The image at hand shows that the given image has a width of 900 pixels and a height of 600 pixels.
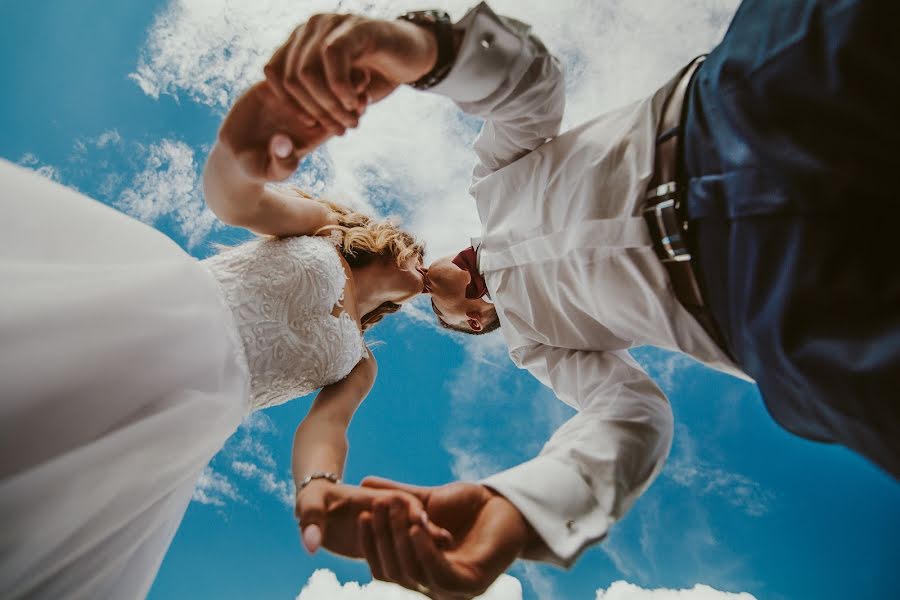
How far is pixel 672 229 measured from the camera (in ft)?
2.94

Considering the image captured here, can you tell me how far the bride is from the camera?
2.31 feet

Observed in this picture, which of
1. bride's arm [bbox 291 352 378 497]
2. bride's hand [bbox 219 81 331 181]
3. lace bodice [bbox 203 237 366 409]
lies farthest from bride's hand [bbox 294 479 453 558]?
lace bodice [bbox 203 237 366 409]

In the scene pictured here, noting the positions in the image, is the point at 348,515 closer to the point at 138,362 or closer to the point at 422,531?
the point at 422,531

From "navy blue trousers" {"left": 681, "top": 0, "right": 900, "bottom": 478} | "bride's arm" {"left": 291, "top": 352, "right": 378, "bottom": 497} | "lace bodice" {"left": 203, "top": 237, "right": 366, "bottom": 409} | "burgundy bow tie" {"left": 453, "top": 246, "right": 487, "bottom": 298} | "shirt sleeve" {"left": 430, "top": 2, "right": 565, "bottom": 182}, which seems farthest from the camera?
"burgundy bow tie" {"left": 453, "top": 246, "right": 487, "bottom": 298}

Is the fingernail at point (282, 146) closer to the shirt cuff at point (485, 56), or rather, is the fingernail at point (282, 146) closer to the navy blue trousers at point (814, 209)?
the shirt cuff at point (485, 56)

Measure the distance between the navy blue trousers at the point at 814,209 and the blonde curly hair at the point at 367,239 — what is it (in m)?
1.37

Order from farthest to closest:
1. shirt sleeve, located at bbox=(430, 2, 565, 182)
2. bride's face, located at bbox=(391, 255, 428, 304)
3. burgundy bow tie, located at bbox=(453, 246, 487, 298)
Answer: bride's face, located at bbox=(391, 255, 428, 304)
burgundy bow tie, located at bbox=(453, 246, 487, 298)
shirt sleeve, located at bbox=(430, 2, 565, 182)

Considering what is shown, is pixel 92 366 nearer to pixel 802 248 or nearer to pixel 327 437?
pixel 327 437

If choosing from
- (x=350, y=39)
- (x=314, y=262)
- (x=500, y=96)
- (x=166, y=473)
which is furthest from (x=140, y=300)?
(x=500, y=96)

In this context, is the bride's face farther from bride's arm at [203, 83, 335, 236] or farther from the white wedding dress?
the white wedding dress

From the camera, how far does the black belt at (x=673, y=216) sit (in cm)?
89

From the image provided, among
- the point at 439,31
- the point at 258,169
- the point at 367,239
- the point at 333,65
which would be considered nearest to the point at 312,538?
the point at 258,169

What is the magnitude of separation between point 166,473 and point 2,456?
34 centimetres

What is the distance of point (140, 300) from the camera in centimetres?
97
